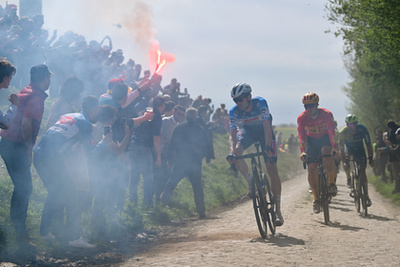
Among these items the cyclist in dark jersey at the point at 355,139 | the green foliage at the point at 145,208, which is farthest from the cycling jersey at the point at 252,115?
the cyclist in dark jersey at the point at 355,139

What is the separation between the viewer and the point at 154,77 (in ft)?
38.8

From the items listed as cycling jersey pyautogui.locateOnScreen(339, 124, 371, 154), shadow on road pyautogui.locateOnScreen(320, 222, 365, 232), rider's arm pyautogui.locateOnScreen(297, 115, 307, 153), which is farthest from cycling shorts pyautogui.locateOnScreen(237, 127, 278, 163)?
cycling jersey pyautogui.locateOnScreen(339, 124, 371, 154)

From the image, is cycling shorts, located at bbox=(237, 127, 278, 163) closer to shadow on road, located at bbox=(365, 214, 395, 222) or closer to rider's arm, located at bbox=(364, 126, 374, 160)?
shadow on road, located at bbox=(365, 214, 395, 222)

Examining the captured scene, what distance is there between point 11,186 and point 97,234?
2.33 metres

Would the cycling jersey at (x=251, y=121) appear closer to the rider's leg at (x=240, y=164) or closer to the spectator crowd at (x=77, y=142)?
the rider's leg at (x=240, y=164)

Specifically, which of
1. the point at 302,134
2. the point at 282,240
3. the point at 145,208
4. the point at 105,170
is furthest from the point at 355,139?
the point at 105,170

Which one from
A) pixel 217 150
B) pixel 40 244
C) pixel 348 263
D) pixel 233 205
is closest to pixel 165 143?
pixel 233 205

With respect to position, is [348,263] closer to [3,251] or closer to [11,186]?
[3,251]

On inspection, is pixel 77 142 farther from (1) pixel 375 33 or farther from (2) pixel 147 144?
(1) pixel 375 33

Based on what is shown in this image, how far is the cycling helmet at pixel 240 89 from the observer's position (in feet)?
32.4

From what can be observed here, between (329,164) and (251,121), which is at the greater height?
(251,121)

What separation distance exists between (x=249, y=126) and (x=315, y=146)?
114 inches

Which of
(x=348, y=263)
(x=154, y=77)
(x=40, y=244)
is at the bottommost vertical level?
(x=348, y=263)

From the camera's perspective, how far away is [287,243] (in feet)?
30.4
